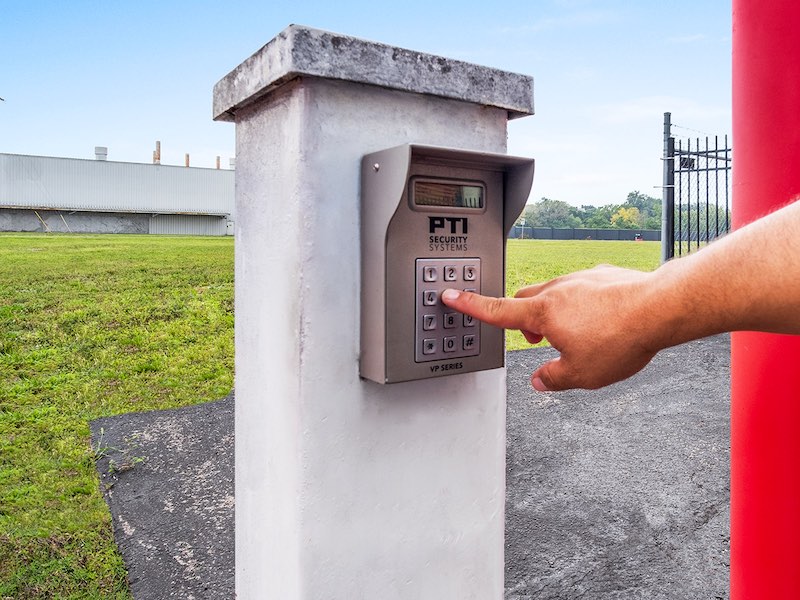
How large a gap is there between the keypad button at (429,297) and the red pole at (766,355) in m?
0.85

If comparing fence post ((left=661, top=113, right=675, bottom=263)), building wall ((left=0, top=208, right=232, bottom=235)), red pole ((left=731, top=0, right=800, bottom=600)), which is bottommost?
red pole ((left=731, top=0, right=800, bottom=600))

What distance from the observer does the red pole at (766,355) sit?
4.55 feet

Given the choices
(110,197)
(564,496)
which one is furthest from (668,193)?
(110,197)

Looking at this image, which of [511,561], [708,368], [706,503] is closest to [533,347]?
[708,368]

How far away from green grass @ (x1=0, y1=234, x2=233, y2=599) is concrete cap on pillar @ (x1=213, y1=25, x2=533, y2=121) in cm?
205

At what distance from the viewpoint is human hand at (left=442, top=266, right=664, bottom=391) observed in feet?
3.20

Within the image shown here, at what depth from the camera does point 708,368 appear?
5.76 metres

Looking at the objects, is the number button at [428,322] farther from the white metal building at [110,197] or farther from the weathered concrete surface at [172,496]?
the white metal building at [110,197]

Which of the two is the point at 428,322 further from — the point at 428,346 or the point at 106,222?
the point at 106,222

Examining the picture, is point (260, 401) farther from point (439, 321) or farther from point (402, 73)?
point (402, 73)

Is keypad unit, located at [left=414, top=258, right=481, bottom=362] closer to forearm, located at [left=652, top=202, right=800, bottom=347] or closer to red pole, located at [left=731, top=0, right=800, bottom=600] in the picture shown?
forearm, located at [left=652, top=202, right=800, bottom=347]

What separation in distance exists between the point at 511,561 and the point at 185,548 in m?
1.37

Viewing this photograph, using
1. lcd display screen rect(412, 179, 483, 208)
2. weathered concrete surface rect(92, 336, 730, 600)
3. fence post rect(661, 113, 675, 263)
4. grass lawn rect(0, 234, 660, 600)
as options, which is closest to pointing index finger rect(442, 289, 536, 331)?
lcd display screen rect(412, 179, 483, 208)

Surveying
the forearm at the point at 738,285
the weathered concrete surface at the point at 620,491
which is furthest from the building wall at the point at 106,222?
the forearm at the point at 738,285
